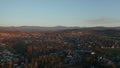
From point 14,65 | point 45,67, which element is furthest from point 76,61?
point 14,65

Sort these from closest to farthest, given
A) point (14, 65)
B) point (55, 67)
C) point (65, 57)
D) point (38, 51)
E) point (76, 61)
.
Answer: point (55, 67), point (14, 65), point (76, 61), point (65, 57), point (38, 51)

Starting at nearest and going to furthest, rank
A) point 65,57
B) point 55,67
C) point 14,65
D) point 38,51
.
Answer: point 55,67, point 14,65, point 65,57, point 38,51

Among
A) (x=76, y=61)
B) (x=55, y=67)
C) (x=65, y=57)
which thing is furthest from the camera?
(x=65, y=57)

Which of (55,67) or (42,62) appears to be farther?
(42,62)

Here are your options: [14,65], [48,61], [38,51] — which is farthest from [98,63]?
[38,51]

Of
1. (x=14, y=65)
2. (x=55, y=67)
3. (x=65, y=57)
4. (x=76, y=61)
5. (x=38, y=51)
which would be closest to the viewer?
(x=55, y=67)

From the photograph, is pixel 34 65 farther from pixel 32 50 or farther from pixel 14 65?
pixel 32 50

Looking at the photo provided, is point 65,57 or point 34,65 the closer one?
point 34,65

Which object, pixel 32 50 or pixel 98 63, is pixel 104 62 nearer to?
pixel 98 63

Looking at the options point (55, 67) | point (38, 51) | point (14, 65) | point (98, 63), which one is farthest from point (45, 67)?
point (38, 51)

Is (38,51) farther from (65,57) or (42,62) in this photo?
(42,62)
